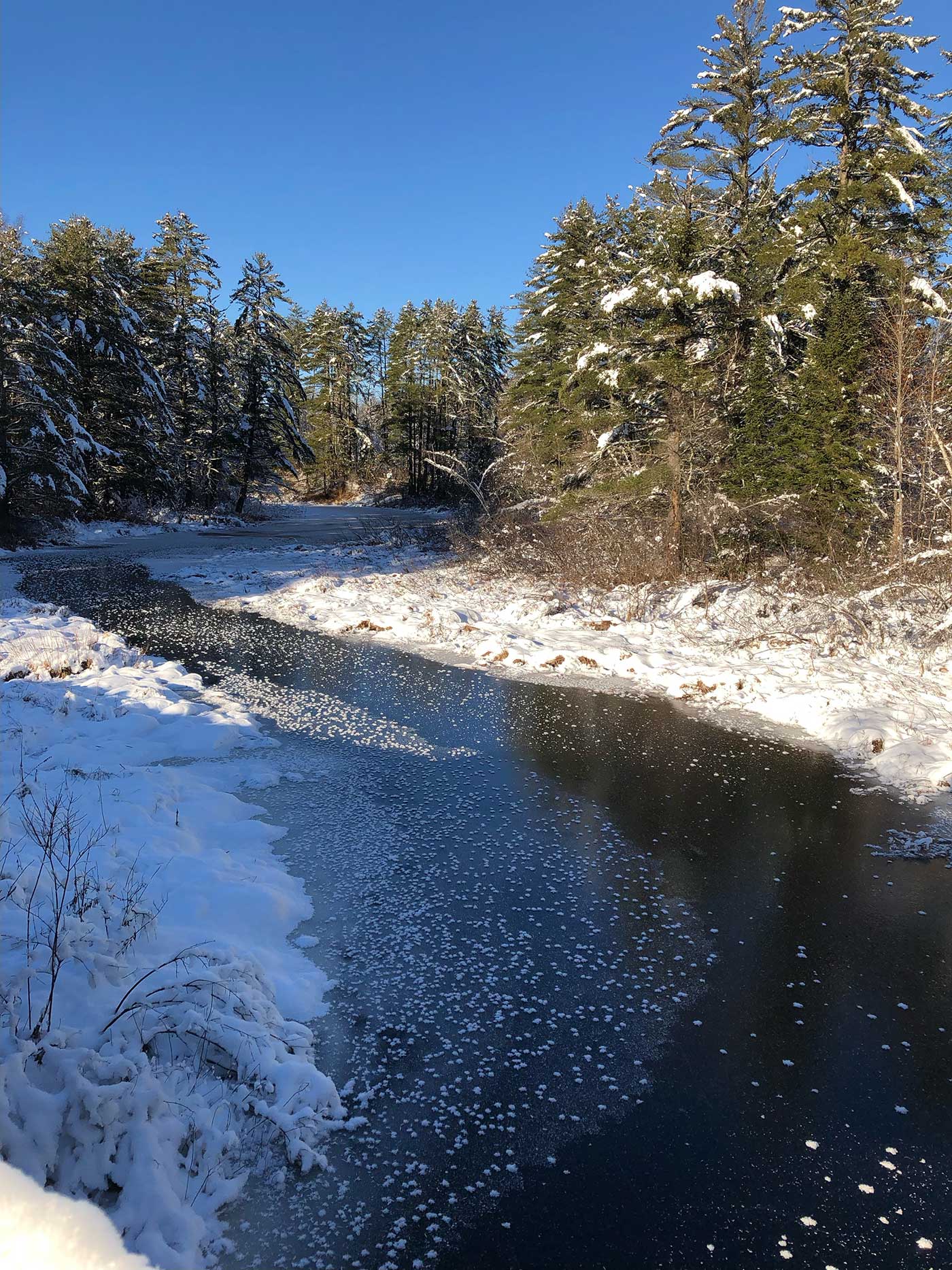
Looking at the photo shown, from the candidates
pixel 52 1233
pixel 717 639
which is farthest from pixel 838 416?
pixel 52 1233

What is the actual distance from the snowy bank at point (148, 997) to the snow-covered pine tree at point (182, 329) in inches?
1353

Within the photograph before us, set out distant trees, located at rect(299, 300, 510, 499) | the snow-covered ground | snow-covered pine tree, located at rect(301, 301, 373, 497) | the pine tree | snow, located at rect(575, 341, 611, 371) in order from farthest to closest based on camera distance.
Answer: snow-covered pine tree, located at rect(301, 301, 373, 497)
distant trees, located at rect(299, 300, 510, 499)
snow, located at rect(575, 341, 611, 371)
the pine tree
the snow-covered ground

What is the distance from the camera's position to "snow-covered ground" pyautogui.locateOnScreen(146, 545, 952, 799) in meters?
9.66

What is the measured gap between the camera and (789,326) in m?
18.1

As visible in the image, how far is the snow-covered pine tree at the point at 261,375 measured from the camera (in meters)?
41.5

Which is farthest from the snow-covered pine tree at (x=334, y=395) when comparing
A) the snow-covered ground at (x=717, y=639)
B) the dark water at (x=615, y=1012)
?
the dark water at (x=615, y=1012)

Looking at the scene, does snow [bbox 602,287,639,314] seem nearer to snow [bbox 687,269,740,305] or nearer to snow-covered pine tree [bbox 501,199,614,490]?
snow [bbox 687,269,740,305]

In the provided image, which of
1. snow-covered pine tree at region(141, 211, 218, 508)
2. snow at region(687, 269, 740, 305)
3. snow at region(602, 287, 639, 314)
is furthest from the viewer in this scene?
snow-covered pine tree at region(141, 211, 218, 508)

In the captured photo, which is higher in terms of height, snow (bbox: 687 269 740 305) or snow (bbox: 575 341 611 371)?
snow (bbox: 687 269 740 305)

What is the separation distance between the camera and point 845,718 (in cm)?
970

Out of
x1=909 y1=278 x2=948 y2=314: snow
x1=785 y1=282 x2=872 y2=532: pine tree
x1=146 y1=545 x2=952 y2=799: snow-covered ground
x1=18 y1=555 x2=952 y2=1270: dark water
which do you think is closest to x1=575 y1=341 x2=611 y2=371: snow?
x1=785 y1=282 x2=872 y2=532: pine tree

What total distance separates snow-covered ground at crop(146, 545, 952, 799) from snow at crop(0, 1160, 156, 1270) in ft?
26.1

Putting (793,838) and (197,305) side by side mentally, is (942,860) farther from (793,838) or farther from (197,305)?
(197,305)

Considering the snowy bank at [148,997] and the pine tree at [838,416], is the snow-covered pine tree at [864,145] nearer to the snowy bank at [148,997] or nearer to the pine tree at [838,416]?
the pine tree at [838,416]
